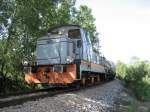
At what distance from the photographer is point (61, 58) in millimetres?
16031

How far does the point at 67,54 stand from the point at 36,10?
5.87 meters

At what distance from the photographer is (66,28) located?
17.0 metres

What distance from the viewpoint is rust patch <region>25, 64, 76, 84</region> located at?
580 inches

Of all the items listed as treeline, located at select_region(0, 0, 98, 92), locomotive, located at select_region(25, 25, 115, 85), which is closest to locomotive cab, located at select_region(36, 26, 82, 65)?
locomotive, located at select_region(25, 25, 115, 85)

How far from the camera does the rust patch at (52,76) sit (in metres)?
14.7

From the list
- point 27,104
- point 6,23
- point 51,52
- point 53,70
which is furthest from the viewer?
point 6,23

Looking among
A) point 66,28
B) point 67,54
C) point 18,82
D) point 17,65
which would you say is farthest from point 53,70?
point 18,82

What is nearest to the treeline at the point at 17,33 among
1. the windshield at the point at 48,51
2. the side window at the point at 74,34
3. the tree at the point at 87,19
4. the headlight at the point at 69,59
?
the windshield at the point at 48,51

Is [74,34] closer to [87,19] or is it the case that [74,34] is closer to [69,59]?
[69,59]

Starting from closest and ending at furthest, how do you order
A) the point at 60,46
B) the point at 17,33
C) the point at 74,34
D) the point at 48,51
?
1. the point at 60,46
2. the point at 48,51
3. the point at 74,34
4. the point at 17,33

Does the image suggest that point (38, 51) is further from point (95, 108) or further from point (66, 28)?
point (95, 108)

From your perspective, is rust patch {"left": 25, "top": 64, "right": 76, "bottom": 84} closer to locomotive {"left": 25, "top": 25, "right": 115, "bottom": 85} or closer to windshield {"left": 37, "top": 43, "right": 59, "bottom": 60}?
locomotive {"left": 25, "top": 25, "right": 115, "bottom": 85}

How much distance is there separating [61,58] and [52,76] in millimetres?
1311

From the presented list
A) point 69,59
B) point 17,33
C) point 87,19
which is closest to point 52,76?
point 69,59
